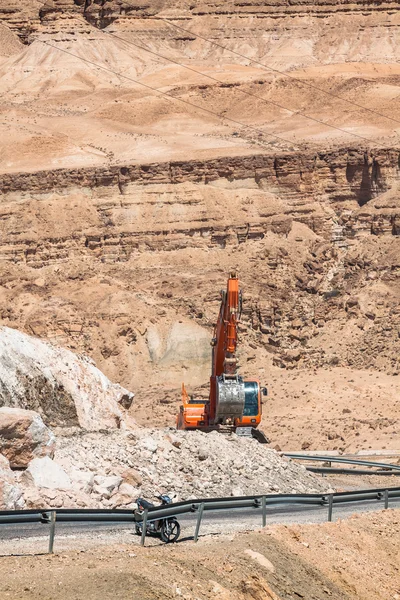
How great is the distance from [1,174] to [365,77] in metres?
37.1

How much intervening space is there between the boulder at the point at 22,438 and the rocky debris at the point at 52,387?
15.2 ft

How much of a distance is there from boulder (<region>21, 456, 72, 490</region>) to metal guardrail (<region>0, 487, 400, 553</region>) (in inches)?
93.0

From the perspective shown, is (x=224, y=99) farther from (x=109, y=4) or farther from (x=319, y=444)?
(x=319, y=444)

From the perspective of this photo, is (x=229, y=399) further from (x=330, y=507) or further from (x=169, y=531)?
(x=169, y=531)

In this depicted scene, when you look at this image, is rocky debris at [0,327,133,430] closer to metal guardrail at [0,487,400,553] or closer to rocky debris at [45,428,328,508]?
rocky debris at [45,428,328,508]

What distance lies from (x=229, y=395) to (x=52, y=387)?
6398 millimetres

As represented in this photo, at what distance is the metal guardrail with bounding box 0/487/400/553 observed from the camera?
18.0 meters

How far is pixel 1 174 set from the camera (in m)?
65.1

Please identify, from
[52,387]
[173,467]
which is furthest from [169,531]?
[52,387]

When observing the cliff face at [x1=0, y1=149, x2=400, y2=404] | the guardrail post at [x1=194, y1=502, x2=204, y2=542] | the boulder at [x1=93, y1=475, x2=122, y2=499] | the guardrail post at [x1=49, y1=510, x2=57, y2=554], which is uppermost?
the guardrail post at [x1=49, y1=510, x2=57, y2=554]

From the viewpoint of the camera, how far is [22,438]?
22828 mm

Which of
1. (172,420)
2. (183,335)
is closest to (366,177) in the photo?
(183,335)

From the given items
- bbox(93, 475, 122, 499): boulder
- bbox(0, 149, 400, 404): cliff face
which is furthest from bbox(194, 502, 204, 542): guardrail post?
bbox(0, 149, 400, 404): cliff face

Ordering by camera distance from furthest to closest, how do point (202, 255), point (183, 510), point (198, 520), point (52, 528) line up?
1. point (202, 255)
2. point (183, 510)
3. point (198, 520)
4. point (52, 528)
